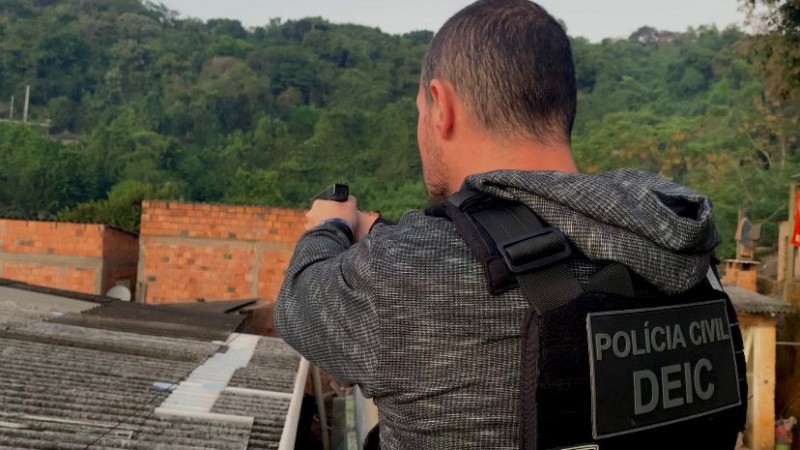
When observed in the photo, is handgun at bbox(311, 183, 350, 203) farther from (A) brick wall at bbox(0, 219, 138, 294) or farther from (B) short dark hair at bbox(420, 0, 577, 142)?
(A) brick wall at bbox(0, 219, 138, 294)

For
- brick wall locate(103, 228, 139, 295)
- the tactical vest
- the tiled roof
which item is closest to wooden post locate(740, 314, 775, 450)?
the tiled roof

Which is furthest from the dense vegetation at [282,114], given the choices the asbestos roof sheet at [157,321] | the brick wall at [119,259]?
the asbestos roof sheet at [157,321]

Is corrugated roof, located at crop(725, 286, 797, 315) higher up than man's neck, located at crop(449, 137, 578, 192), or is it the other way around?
man's neck, located at crop(449, 137, 578, 192)

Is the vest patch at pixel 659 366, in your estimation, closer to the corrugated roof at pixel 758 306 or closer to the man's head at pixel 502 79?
the man's head at pixel 502 79

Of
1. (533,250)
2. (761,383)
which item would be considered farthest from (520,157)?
(761,383)

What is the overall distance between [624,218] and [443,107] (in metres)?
0.34

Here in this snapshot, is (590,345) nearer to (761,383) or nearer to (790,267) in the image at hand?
(761,383)

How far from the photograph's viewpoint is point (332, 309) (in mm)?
1133

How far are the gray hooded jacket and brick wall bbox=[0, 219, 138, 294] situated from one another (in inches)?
404

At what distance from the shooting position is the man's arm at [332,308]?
108 centimetres

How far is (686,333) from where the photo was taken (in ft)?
3.73

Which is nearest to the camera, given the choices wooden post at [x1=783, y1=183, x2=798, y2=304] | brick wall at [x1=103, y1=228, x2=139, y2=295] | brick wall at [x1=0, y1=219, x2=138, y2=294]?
brick wall at [x1=0, y1=219, x2=138, y2=294]

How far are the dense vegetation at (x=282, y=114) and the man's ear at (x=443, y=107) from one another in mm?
12600

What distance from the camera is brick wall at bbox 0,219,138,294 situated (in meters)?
10.5
